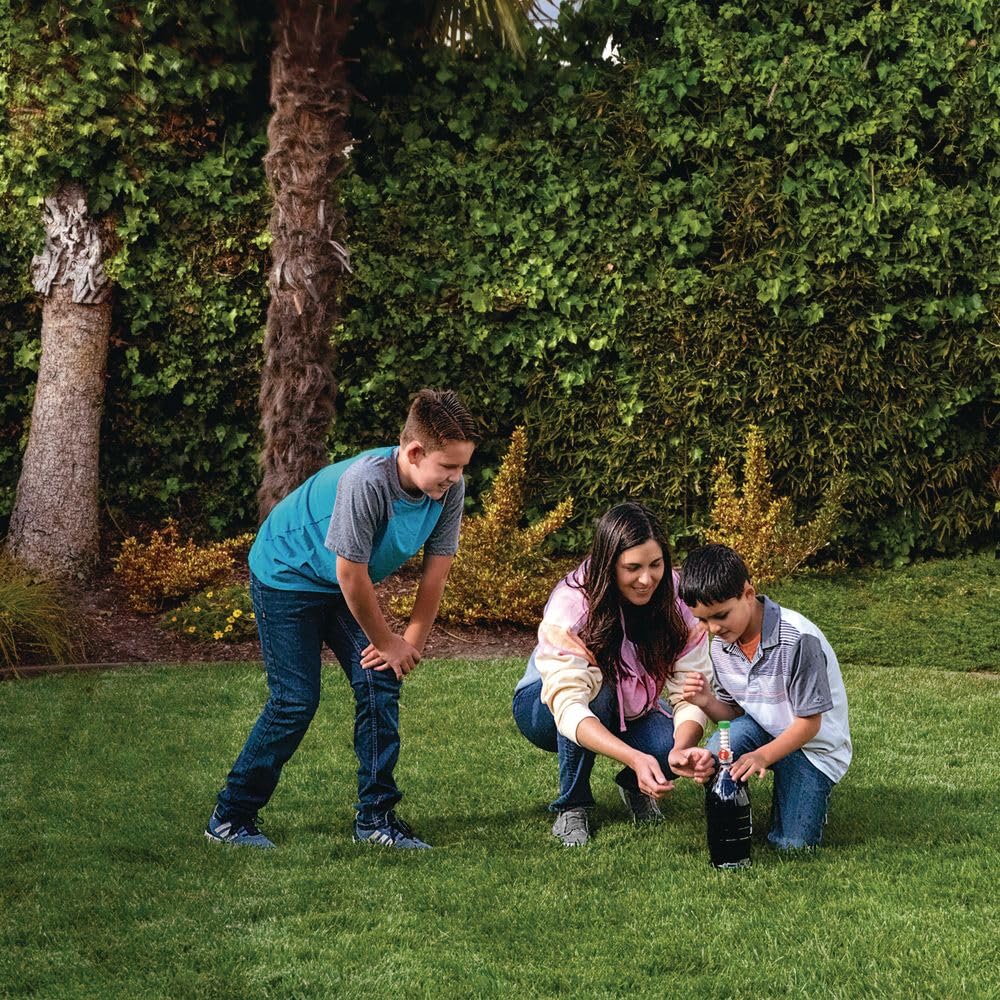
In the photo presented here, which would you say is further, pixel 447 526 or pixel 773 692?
pixel 447 526

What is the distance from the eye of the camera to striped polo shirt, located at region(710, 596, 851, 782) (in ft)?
14.2

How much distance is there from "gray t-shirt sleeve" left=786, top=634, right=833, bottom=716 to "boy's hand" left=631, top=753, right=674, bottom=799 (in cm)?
56

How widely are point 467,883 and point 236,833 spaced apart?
0.97 m

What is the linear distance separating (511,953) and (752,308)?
21.6ft

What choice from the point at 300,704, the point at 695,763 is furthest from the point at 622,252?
the point at 695,763

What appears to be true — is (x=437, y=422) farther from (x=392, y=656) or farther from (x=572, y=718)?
(x=572, y=718)

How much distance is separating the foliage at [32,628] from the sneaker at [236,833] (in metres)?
3.32

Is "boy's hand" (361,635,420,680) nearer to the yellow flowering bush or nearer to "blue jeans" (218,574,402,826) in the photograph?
"blue jeans" (218,574,402,826)

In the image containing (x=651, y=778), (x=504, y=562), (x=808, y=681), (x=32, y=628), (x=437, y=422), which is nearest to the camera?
(x=651, y=778)

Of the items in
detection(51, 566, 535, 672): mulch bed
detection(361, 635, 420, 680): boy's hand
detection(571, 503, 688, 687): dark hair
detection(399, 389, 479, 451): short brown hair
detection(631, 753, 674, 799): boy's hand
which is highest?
detection(399, 389, 479, 451): short brown hair

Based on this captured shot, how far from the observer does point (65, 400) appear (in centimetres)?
945

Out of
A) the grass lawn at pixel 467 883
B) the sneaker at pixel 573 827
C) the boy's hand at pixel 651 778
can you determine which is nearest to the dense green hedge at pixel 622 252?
the grass lawn at pixel 467 883

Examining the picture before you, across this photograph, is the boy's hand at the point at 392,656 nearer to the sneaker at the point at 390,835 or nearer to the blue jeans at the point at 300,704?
the blue jeans at the point at 300,704

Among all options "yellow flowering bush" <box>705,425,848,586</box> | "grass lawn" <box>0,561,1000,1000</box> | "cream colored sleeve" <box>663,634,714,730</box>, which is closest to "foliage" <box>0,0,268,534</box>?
"yellow flowering bush" <box>705,425,848,586</box>
